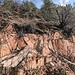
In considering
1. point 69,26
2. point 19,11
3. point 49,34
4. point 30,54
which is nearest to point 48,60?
point 30,54

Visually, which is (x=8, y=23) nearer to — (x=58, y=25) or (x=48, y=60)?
(x=48, y=60)

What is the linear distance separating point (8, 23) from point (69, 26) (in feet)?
20.4

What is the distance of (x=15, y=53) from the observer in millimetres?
15086

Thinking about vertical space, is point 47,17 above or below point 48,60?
above

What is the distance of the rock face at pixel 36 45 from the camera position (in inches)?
585

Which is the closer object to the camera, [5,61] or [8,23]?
[5,61]

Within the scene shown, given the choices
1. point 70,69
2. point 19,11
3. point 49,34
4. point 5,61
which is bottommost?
point 70,69

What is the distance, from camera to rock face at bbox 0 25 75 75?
14859 mm

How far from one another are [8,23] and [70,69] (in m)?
5.70

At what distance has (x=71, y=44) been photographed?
Answer: 1931 centimetres

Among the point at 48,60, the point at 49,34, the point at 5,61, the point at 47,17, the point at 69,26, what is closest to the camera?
the point at 5,61

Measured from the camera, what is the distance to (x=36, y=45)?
1678 cm

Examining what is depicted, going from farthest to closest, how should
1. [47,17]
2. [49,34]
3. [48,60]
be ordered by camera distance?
[47,17]
[49,34]
[48,60]

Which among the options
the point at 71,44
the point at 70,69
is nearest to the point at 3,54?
the point at 70,69
